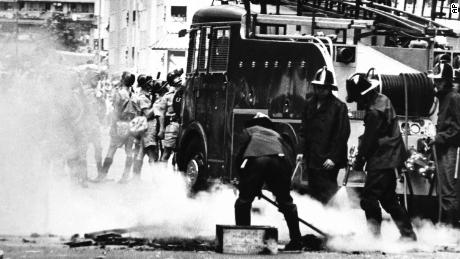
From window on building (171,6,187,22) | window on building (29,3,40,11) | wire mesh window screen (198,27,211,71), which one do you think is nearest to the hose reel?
wire mesh window screen (198,27,211,71)

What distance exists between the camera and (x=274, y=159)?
14578 millimetres

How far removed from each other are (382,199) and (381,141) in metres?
0.63

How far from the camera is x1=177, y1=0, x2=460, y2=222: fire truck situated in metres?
17.1

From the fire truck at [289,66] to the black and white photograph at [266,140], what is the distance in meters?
0.02

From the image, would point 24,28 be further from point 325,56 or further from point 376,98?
point 376,98

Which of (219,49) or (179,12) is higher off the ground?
(219,49)

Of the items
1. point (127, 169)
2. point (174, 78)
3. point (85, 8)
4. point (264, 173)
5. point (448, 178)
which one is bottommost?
point (127, 169)

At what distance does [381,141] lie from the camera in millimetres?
14914

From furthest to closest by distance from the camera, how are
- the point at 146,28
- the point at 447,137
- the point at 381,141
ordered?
the point at 146,28 → the point at 447,137 → the point at 381,141

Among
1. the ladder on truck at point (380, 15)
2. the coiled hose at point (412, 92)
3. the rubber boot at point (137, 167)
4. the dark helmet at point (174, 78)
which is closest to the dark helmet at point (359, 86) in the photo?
the coiled hose at point (412, 92)

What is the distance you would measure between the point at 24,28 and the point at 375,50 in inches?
196

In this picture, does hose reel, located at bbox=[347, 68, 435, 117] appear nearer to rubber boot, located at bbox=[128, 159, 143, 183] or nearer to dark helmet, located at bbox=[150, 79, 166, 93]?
rubber boot, located at bbox=[128, 159, 143, 183]

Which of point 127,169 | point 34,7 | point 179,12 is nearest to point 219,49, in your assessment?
point 34,7

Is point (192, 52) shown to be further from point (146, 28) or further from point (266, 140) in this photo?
point (146, 28)
